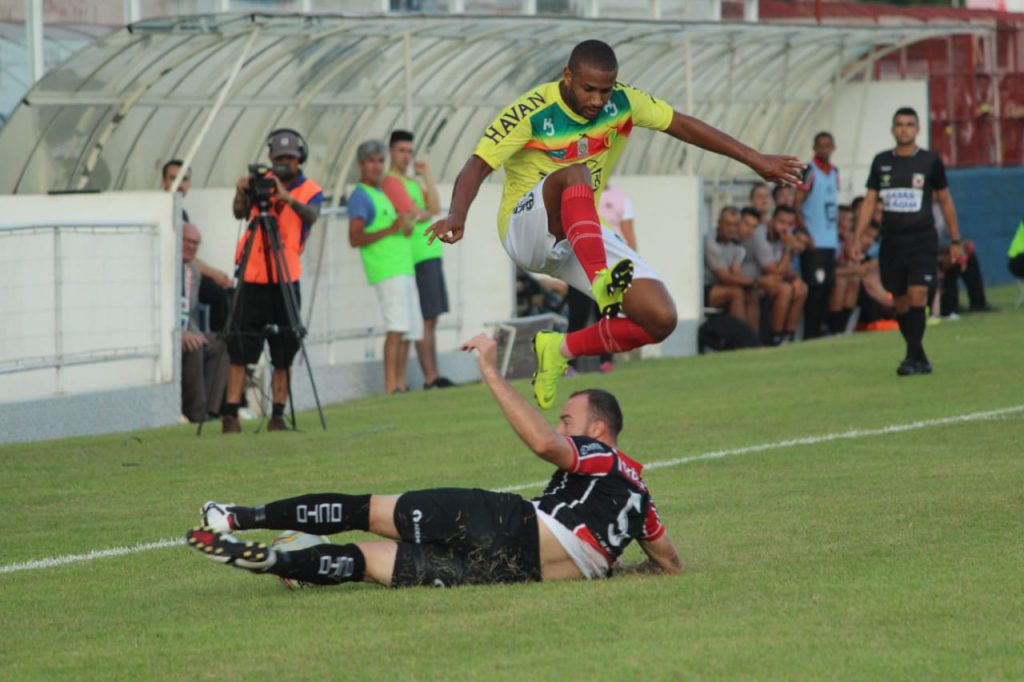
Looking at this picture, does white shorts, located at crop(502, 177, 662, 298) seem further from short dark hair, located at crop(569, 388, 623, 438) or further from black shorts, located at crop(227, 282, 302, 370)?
black shorts, located at crop(227, 282, 302, 370)

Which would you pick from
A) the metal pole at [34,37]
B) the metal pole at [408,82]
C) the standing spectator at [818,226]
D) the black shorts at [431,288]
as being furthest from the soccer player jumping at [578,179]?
the standing spectator at [818,226]

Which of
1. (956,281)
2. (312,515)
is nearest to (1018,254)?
(956,281)

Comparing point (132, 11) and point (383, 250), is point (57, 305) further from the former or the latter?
point (132, 11)

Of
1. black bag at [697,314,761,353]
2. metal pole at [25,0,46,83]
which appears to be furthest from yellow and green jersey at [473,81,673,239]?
black bag at [697,314,761,353]

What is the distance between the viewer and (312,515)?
7.39 m

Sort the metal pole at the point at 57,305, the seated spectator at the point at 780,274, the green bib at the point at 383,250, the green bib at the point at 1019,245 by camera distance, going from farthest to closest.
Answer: the green bib at the point at 1019,245 → the seated spectator at the point at 780,274 → the green bib at the point at 383,250 → the metal pole at the point at 57,305

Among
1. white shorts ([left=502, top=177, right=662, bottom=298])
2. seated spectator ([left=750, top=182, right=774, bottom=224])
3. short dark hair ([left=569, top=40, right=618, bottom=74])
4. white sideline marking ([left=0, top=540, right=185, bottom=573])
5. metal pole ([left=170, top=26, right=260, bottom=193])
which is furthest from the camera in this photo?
seated spectator ([left=750, top=182, right=774, bottom=224])

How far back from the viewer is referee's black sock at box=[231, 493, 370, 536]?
7352 millimetres

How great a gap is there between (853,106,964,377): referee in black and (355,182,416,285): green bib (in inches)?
163

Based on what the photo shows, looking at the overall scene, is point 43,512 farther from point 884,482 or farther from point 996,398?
point 996,398

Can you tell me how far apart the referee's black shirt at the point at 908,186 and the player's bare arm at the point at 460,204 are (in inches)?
311

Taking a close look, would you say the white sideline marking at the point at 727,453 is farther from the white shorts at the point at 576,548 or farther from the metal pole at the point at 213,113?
the metal pole at the point at 213,113

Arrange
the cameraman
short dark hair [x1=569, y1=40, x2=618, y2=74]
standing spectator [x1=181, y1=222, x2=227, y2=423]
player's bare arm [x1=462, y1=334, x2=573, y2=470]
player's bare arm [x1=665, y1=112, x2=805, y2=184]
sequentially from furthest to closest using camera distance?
standing spectator [x1=181, y1=222, x2=227, y2=423] < the cameraman < player's bare arm [x1=665, y1=112, x2=805, y2=184] < short dark hair [x1=569, y1=40, x2=618, y2=74] < player's bare arm [x1=462, y1=334, x2=573, y2=470]

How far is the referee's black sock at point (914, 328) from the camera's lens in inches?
649
